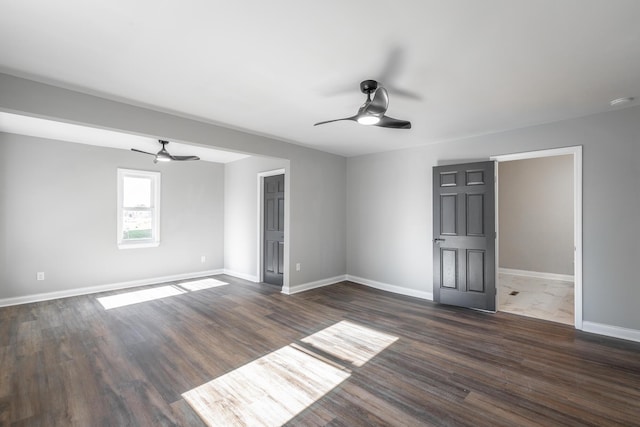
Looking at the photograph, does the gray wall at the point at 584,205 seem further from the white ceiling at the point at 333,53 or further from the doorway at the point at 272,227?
the doorway at the point at 272,227

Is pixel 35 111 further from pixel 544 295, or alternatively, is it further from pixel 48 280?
pixel 544 295

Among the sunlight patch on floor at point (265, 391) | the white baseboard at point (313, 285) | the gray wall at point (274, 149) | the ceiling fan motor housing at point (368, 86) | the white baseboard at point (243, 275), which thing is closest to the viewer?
the sunlight patch on floor at point (265, 391)

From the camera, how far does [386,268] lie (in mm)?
5363

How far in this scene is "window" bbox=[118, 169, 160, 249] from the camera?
5438 mm

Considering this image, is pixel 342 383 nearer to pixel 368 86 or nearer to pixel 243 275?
pixel 368 86

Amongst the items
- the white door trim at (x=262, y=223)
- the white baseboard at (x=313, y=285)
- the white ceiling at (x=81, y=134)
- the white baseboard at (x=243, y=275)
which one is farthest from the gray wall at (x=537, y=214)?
the white ceiling at (x=81, y=134)

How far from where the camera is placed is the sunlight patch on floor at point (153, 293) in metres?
4.50

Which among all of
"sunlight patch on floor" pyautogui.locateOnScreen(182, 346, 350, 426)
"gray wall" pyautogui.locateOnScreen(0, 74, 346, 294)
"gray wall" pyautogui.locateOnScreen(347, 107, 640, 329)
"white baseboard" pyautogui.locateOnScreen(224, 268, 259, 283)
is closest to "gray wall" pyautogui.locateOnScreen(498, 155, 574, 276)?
"gray wall" pyautogui.locateOnScreen(347, 107, 640, 329)

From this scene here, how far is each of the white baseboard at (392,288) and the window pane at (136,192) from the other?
4.44m

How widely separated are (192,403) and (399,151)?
15.2ft

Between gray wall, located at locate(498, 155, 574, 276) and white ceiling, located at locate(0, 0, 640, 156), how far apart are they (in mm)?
3032

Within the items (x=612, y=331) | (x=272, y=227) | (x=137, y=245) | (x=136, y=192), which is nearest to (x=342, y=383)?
(x=612, y=331)

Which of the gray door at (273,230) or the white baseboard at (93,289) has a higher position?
the gray door at (273,230)

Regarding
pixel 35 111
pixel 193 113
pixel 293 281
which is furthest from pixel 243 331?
pixel 35 111
